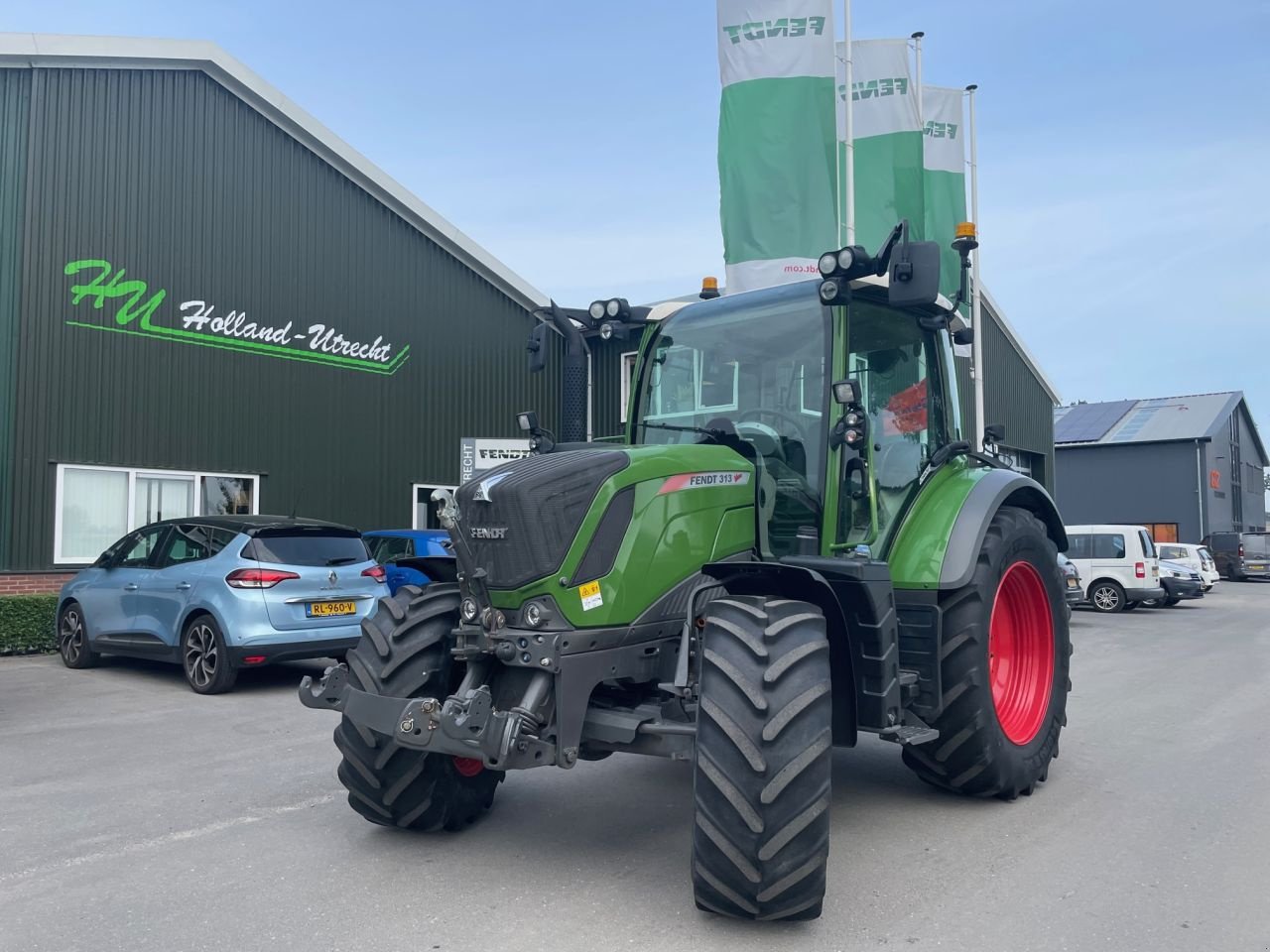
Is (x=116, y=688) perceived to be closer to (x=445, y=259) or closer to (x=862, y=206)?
(x=445, y=259)

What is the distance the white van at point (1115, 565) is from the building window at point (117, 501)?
15871 millimetres

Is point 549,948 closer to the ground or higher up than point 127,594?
closer to the ground

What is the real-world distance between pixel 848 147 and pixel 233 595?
32.8 feet

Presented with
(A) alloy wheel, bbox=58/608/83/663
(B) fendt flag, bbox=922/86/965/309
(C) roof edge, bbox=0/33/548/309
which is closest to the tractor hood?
(A) alloy wheel, bbox=58/608/83/663

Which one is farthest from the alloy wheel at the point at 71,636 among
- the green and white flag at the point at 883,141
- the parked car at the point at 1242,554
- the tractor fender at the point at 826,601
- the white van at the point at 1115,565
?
the parked car at the point at 1242,554

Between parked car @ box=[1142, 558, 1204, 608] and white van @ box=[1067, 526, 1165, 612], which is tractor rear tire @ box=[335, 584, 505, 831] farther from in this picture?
parked car @ box=[1142, 558, 1204, 608]

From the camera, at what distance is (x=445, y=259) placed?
59.4 feet

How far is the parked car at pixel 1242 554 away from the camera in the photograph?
111 ft

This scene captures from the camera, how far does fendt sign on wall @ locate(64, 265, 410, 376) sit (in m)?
14.1

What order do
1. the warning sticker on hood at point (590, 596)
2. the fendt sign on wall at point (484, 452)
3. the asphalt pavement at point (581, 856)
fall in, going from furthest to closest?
1. the fendt sign on wall at point (484, 452)
2. the warning sticker on hood at point (590, 596)
3. the asphalt pavement at point (581, 856)

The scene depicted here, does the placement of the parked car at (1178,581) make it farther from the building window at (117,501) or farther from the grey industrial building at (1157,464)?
the grey industrial building at (1157,464)

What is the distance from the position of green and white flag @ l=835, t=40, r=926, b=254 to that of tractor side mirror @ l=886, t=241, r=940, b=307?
10947 mm

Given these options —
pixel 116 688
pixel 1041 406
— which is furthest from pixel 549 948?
pixel 1041 406

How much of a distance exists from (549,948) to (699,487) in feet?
6.57
